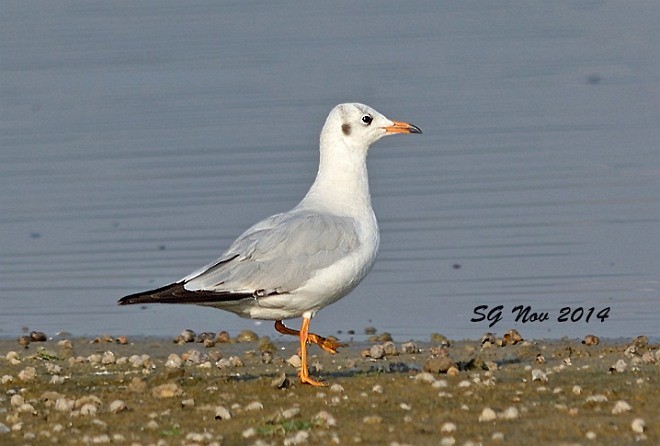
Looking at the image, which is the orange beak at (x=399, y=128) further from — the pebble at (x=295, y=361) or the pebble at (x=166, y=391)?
the pebble at (x=166, y=391)

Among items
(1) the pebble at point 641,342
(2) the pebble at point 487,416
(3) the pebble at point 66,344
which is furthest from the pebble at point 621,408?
(3) the pebble at point 66,344

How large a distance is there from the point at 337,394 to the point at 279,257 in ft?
3.66

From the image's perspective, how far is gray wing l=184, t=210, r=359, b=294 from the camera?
9.61 meters

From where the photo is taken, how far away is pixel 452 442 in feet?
24.2

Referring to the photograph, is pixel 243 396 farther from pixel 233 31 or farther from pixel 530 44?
pixel 233 31

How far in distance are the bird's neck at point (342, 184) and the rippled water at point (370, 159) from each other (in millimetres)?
1913

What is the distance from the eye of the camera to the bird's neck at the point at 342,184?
10258 millimetres

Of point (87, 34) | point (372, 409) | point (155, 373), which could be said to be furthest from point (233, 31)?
point (372, 409)

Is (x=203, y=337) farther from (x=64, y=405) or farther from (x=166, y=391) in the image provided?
(x=64, y=405)

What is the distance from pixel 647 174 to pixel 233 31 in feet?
39.2

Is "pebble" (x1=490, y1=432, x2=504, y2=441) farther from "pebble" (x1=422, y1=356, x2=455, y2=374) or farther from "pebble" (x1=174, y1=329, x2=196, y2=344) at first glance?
"pebble" (x1=174, y1=329, x2=196, y2=344)

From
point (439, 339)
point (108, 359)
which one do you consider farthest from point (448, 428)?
point (439, 339)

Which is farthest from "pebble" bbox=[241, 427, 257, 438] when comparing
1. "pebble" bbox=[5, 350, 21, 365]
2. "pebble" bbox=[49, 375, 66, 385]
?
"pebble" bbox=[5, 350, 21, 365]

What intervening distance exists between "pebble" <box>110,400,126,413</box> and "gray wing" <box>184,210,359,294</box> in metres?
1.07
